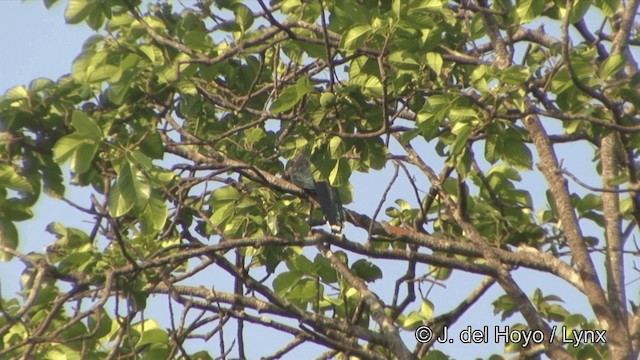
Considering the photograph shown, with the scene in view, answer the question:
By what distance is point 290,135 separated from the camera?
184 inches

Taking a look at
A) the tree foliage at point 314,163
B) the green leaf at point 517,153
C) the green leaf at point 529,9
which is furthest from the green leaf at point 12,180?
the green leaf at point 529,9

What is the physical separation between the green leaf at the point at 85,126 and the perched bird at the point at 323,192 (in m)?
1.57

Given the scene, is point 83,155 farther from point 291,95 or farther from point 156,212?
point 291,95

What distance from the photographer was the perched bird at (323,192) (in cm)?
502

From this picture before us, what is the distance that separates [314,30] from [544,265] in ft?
5.38

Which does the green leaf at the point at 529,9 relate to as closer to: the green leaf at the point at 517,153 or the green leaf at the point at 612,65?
the green leaf at the point at 612,65

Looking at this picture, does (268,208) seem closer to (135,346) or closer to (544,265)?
(135,346)

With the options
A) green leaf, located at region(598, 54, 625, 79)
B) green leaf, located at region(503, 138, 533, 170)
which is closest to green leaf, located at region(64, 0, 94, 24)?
green leaf, located at region(503, 138, 533, 170)

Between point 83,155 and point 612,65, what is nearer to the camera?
point 83,155

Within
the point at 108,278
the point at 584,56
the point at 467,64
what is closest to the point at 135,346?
the point at 108,278

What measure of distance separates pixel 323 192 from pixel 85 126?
6.03 feet

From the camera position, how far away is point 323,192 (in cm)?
514

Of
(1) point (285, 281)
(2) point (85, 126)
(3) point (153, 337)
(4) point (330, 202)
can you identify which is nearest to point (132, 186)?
(2) point (85, 126)

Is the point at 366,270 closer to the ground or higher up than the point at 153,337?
higher up
